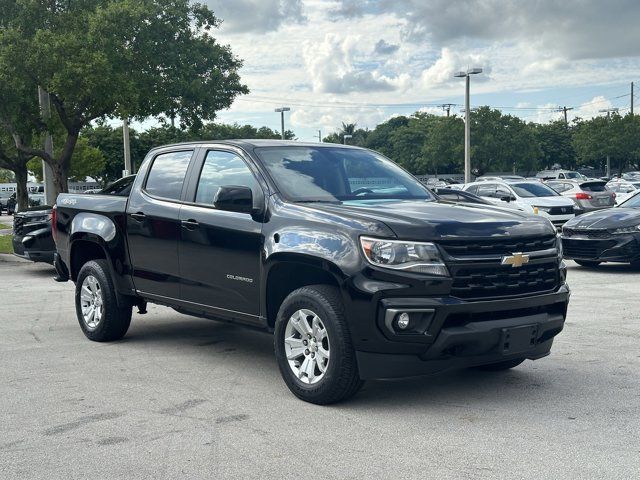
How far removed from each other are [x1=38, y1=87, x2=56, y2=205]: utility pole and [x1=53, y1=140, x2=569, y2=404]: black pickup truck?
579 inches

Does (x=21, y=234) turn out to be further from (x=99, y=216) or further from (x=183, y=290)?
(x=183, y=290)

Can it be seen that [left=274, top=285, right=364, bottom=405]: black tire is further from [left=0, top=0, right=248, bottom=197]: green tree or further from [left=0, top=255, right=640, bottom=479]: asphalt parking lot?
[left=0, top=0, right=248, bottom=197]: green tree

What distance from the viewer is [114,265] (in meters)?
7.62

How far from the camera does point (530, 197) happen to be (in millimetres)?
22922

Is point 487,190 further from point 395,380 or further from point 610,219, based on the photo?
point 395,380

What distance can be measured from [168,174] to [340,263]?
2.61 meters

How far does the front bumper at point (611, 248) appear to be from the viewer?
1272 cm

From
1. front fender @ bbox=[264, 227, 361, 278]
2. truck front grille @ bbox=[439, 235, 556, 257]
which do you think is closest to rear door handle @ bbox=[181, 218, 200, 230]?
front fender @ bbox=[264, 227, 361, 278]

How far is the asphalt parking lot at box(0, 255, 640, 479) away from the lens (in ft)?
14.1

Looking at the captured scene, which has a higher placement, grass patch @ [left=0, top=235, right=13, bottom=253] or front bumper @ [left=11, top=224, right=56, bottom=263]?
front bumper @ [left=11, top=224, right=56, bottom=263]

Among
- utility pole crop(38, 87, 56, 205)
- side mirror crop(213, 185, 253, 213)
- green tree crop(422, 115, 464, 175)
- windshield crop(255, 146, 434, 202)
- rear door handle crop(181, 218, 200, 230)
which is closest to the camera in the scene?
side mirror crop(213, 185, 253, 213)

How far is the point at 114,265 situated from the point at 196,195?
55.4 inches

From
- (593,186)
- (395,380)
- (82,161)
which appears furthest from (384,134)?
(395,380)

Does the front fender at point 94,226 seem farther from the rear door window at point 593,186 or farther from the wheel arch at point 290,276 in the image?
the rear door window at point 593,186
